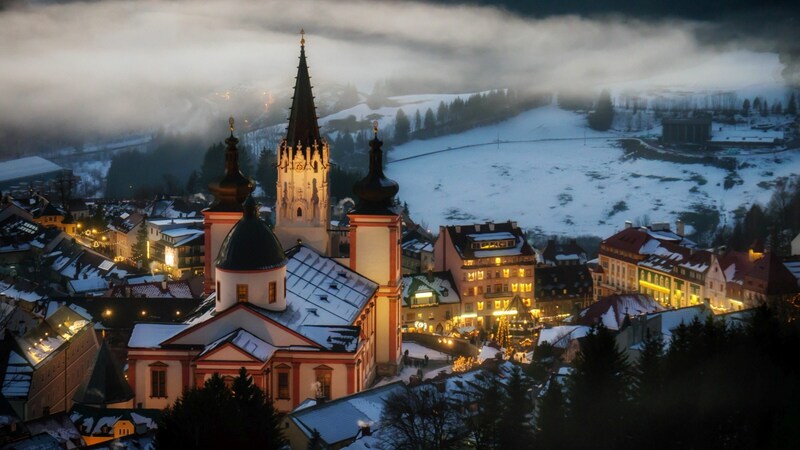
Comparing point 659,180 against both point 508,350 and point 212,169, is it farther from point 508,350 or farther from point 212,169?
point 508,350

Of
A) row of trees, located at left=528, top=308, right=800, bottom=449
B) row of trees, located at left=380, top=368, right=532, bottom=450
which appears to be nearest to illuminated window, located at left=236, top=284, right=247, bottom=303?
row of trees, located at left=380, top=368, right=532, bottom=450

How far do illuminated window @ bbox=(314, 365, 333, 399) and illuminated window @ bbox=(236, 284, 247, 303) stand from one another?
3.85 m

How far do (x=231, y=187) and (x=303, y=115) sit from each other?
16.4 feet

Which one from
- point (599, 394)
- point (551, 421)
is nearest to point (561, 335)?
point (599, 394)

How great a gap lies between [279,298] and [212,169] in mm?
81259

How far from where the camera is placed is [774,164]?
15400 cm

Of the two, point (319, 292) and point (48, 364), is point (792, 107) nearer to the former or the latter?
point (319, 292)

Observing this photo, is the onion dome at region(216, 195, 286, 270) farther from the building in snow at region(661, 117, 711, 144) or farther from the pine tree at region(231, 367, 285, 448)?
the building in snow at region(661, 117, 711, 144)

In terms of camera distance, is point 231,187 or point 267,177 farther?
point 267,177

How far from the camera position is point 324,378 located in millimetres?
45281

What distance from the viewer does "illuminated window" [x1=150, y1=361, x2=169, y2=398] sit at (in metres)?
45.1

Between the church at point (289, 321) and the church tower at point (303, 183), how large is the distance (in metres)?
2.46

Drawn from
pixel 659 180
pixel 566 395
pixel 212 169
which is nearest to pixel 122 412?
pixel 566 395

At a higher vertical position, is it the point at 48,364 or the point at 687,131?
the point at 687,131
